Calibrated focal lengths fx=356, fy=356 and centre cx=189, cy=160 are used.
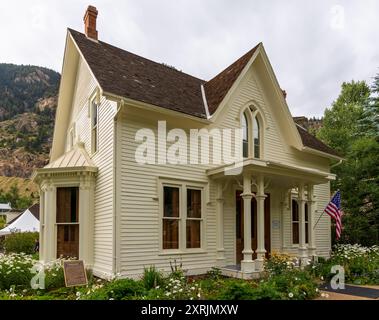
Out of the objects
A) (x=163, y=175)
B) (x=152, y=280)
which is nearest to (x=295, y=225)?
(x=163, y=175)

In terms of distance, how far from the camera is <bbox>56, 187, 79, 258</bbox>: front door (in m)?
11.9

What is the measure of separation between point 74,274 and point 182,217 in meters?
3.98

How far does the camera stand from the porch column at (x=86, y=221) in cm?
1155

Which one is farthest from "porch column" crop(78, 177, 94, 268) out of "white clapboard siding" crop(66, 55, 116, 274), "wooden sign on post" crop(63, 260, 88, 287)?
"wooden sign on post" crop(63, 260, 88, 287)

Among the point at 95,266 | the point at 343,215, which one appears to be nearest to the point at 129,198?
the point at 95,266

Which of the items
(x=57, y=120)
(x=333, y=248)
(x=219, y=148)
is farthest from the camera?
(x=333, y=248)

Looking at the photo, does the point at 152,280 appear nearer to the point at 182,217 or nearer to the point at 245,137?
the point at 182,217

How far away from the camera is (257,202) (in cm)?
1216

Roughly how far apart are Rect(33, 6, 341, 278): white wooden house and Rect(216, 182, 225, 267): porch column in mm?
36

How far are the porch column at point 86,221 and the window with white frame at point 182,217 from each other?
2.48 metres

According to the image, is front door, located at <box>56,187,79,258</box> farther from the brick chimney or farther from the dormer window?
the dormer window

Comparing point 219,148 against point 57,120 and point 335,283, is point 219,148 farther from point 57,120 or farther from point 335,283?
point 57,120

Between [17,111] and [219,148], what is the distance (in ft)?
503
